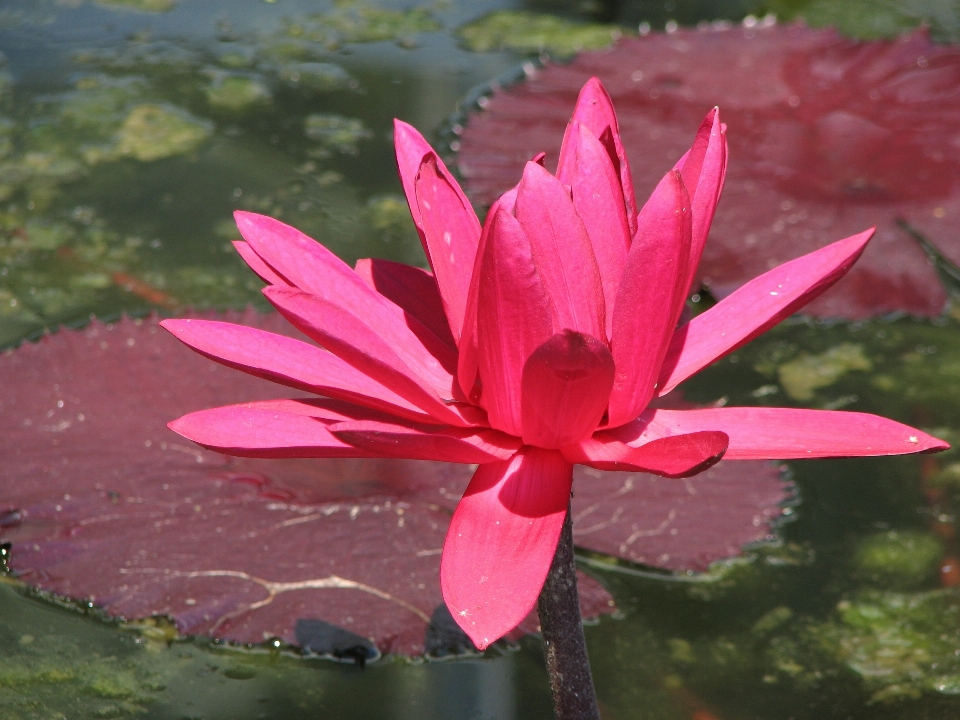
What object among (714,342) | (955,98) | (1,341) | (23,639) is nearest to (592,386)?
(714,342)

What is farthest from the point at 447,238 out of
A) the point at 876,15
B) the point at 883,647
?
the point at 876,15

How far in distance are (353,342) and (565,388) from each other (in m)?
0.15

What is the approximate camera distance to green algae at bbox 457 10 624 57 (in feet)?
7.83

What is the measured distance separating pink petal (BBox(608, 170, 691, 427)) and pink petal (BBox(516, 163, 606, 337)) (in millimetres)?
25

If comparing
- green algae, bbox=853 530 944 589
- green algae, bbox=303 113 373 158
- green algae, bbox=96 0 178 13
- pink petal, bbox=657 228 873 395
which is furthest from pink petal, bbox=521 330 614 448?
green algae, bbox=96 0 178 13

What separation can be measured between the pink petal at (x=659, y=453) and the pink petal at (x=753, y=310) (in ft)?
0.33

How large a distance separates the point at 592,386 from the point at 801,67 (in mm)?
1768

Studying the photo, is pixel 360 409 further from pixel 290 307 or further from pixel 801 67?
pixel 801 67

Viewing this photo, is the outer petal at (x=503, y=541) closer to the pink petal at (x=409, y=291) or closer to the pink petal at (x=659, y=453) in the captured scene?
the pink petal at (x=659, y=453)

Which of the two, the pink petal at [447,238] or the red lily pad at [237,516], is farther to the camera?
the red lily pad at [237,516]

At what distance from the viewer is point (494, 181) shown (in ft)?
6.03

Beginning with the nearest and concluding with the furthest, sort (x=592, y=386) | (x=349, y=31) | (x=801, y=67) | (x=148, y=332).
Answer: (x=592, y=386), (x=148, y=332), (x=801, y=67), (x=349, y=31)

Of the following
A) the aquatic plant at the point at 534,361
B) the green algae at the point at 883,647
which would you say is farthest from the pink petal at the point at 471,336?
the green algae at the point at 883,647

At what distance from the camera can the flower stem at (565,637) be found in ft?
2.32
